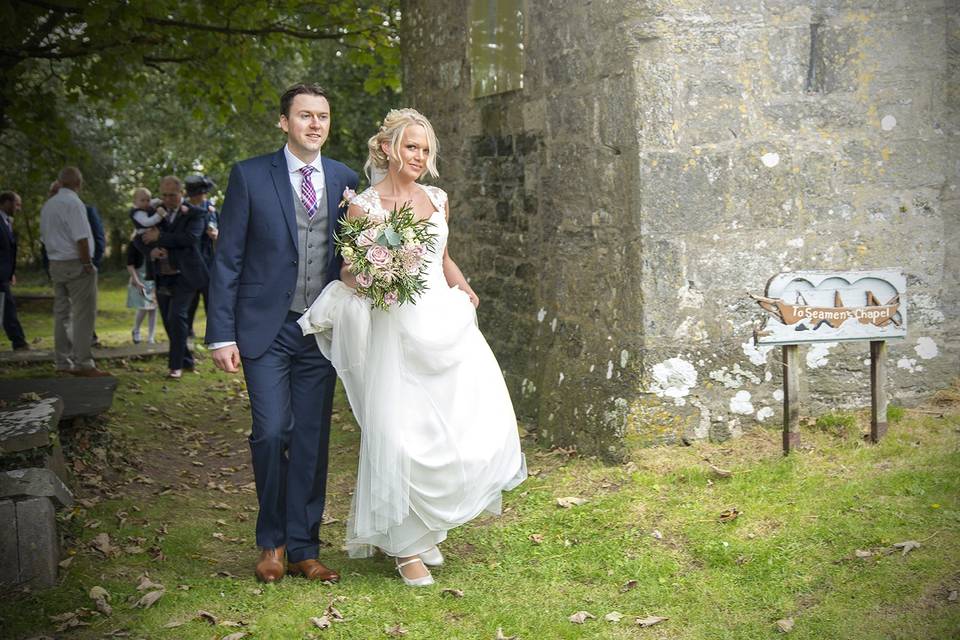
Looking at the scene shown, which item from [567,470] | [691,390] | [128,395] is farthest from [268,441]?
[128,395]

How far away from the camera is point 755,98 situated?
6.54 m

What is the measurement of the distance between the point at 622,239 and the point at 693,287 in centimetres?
53

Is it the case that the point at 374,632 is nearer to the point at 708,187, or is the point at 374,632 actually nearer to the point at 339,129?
the point at 708,187

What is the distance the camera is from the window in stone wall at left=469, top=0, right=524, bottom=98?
7.99 meters

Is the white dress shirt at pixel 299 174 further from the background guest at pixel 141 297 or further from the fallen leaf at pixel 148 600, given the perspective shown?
the background guest at pixel 141 297

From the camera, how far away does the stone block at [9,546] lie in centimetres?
517

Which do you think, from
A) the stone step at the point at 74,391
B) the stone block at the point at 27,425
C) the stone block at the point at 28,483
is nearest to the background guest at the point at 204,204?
the stone step at the point at 74,391

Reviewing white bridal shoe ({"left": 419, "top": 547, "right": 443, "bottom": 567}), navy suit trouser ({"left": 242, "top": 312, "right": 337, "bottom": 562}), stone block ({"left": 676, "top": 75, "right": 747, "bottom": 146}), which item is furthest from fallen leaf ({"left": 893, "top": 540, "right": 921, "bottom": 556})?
navy suit trouser ({"left": 242, "top": 312, "right": 337, "bottom": 562})

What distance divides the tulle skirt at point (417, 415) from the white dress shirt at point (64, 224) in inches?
277

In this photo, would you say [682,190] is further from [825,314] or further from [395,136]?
[395,136]

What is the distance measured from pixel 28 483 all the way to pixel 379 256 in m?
2.18

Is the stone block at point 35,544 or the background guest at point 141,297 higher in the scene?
the background guest at point 141,297

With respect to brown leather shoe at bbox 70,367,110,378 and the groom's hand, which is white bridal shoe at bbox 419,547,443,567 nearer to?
the groom's hand

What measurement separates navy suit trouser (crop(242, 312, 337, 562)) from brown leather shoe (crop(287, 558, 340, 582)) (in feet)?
0.12
